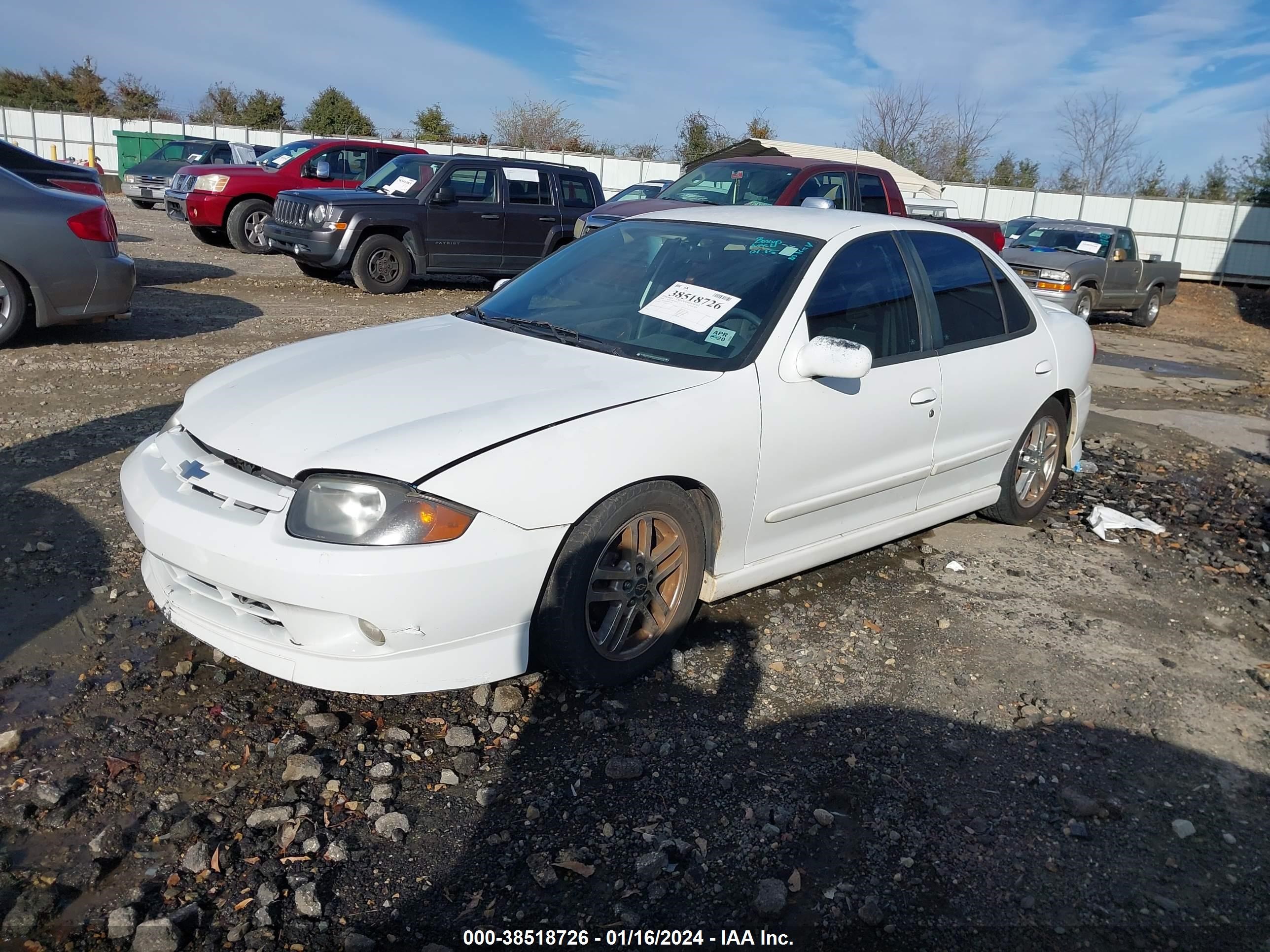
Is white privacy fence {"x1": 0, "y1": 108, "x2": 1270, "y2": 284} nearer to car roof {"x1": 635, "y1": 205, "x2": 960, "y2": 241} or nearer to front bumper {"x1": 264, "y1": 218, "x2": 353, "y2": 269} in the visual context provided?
front bumper {"x1": 264, "y1": 218, "x2": 353, "y2": 269}

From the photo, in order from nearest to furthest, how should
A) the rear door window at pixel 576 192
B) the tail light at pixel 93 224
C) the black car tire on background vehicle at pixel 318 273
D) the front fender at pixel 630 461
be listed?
the front fender at pixel 630 461, the tail light at pixel 93 224, the black car tire on background vehicle at pixel 318 273, the rear door window at pixel 576 192

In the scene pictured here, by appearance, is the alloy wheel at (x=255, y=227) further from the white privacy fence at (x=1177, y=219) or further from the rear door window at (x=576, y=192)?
the white privacy fence at (x=1177, y=219)

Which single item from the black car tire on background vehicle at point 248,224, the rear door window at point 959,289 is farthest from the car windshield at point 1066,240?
the rear door window at point 959,289

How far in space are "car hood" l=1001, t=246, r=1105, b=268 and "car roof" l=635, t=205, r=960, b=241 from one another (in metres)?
12.1

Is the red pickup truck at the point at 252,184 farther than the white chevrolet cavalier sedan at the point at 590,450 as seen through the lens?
Yes

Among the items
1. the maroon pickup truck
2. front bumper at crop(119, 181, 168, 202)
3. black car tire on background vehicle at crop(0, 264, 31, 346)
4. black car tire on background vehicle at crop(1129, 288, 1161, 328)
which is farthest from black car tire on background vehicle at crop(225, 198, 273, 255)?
black car tire on background vehicle at crop(1129, 288, 1161, 328)

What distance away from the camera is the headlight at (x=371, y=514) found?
284 centimetres

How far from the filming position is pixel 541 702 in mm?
3377

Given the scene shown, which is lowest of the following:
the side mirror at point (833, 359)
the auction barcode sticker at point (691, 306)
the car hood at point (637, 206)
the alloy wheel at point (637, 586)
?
the alloy wheel at point (637, 586)

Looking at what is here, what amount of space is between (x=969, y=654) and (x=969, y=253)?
2073mm

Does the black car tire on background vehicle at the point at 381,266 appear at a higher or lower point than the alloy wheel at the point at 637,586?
higher

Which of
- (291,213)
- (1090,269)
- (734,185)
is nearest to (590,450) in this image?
(734,185)

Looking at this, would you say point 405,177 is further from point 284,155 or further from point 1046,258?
point 1046,258

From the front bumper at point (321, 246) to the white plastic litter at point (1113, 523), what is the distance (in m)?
9.45
